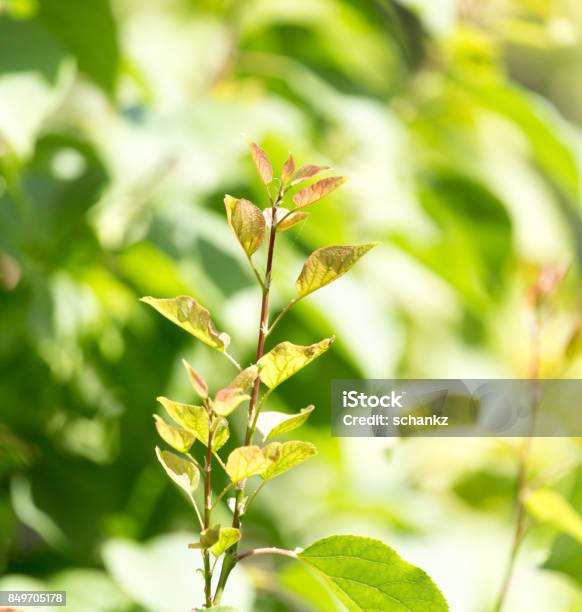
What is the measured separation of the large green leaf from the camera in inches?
31.0

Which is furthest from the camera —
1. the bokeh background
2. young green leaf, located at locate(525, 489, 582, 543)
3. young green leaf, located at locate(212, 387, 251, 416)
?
the bokeh background

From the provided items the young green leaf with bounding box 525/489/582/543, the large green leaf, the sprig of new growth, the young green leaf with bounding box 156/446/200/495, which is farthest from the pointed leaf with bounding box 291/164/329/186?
the large green leaf

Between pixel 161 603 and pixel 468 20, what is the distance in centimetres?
89

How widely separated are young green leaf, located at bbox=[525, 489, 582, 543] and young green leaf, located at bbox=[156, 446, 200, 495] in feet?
0.75

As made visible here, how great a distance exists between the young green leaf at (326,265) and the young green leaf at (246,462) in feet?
0.20

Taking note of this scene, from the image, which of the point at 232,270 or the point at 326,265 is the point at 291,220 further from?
the point at 232,270

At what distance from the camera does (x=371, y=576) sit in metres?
0.36

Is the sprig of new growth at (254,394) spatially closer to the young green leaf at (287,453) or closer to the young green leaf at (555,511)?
the young green leaf at (287,453)

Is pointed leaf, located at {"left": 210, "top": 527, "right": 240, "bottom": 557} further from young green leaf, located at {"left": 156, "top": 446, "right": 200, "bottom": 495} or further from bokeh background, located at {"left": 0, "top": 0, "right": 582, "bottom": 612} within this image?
bokeh background, located at {"left": 0, "top": 0, "right": 582, "bottom": 612}

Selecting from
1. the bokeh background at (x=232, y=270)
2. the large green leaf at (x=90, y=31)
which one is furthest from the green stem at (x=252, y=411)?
A: the large green leaf at (x=90, y=31)

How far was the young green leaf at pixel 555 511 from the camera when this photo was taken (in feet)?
1.61

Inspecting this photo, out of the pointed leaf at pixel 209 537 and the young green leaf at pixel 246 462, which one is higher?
the young green leaf at pixel 246 462

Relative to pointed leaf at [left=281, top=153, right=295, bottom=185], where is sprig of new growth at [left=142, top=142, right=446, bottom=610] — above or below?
below

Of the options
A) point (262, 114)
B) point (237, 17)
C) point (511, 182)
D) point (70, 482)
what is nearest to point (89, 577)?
point (70, 482)
